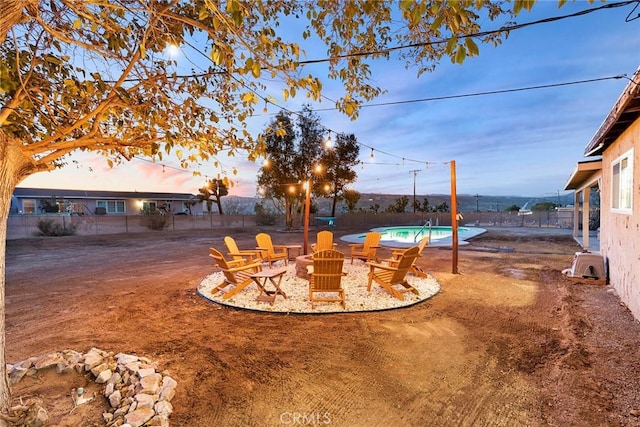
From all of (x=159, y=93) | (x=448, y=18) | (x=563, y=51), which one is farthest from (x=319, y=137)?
(x=448, y=18)

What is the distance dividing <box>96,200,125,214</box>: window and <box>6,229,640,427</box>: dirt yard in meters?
25.1

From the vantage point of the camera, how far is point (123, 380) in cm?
267

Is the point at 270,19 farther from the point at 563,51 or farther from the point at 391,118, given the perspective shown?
the point at 391,118

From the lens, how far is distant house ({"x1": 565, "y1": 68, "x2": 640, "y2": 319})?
407cm

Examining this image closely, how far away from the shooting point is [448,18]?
1.72 m

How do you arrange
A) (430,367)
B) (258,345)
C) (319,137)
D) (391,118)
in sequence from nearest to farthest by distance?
(430,367) → (258,345) → (391,118) → (319,137)

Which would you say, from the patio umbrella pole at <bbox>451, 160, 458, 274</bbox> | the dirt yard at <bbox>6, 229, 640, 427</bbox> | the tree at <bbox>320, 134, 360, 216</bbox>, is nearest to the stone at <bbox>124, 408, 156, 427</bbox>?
the dirt yard at <bbox>6, 229, 640, 427</bbox>

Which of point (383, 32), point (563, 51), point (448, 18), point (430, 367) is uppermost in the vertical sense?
point (563, 51)

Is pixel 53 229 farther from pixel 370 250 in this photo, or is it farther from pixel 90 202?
pixel 370 250

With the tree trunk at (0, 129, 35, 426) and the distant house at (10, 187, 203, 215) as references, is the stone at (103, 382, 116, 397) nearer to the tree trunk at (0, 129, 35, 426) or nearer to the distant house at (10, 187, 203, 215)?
the tree trunk at (0, 129, 35, 426)

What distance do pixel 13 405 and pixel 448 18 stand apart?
4.00 meters

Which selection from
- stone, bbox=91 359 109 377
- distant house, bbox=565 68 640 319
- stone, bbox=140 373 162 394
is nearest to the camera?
stone, bbox=140 373 162 394

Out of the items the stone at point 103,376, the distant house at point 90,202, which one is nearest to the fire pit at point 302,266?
the stone at point 103,376

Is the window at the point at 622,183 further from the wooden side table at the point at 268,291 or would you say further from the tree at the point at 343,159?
the tree at the point at 343,159
